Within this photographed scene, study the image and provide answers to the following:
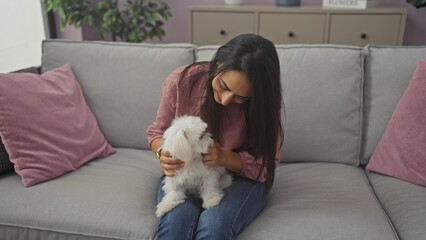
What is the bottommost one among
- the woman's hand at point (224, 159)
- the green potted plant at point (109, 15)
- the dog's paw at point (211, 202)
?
the dog's paw at point (211, 202)

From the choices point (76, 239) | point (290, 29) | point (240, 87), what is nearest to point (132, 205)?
point (76, 239)

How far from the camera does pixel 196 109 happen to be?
147 centimetres

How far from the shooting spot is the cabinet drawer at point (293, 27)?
112 inches

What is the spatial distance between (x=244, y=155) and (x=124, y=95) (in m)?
0.73

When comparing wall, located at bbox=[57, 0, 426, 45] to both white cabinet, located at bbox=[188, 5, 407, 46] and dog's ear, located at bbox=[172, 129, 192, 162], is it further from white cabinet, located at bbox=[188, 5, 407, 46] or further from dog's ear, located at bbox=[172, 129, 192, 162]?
dog's ear, located at bbox=[172, 129, 192, 162]

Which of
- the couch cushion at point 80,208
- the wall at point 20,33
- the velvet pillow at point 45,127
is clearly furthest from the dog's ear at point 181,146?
the wall at point 20,33

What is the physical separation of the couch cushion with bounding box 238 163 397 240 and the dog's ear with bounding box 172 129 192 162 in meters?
0.35

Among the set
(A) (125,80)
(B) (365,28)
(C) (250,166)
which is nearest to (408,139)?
(C) (250,166)

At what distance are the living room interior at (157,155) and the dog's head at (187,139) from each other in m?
0.31

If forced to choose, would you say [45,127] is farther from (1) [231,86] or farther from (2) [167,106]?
(1) [231,86]

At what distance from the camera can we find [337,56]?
5.75 ft

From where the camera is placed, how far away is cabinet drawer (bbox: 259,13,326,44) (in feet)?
9.34

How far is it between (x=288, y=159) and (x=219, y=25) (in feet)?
5.09

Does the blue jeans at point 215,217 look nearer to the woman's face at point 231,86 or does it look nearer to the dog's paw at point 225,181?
the dog's paw at point 225,181
